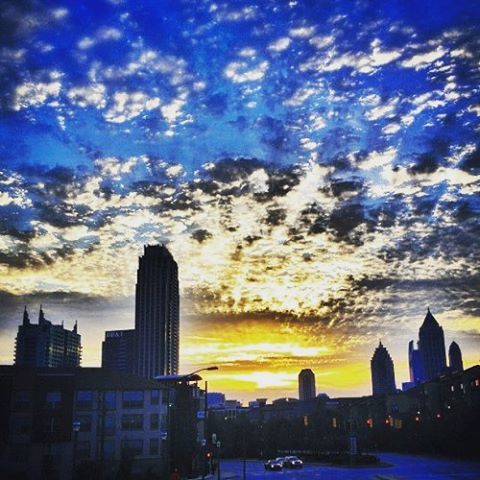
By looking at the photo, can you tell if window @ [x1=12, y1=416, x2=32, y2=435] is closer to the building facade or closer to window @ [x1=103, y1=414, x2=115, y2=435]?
the building facade

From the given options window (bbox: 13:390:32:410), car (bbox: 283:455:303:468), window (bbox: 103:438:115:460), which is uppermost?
window (bbox: 13:390:32:410)

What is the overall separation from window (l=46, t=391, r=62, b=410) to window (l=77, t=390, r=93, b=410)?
31.2 feet

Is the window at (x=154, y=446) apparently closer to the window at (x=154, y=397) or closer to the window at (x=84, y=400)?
the window at (x=154, y=397)

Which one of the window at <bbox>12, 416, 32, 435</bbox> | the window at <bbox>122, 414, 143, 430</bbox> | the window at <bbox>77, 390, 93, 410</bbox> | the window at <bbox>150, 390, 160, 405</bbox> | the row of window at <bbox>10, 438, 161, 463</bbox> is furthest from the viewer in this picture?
the window at <bbox>150, 390, 160, 405</bbox>

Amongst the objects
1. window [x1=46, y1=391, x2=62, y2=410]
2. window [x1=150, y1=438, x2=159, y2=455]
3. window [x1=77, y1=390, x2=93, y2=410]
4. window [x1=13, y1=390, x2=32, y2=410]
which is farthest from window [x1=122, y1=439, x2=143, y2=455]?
window [x1=13, y1=390, x2=32, y2=410]

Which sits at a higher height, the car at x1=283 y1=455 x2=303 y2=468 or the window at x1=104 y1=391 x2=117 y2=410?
the window at x1=104 y1=391 x2=117 y2=410

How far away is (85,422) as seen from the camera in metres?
76.4

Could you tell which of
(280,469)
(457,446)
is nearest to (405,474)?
(280,469)

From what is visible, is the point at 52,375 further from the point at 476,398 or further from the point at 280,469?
the point at 476,398

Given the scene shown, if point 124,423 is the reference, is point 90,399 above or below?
above

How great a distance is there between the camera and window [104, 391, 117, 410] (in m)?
78.3

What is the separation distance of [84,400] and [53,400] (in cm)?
1018

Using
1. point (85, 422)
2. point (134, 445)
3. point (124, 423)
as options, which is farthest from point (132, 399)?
point (85, 422)

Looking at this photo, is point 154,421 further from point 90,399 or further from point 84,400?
point 84,400
